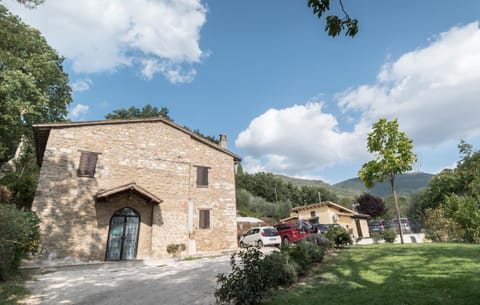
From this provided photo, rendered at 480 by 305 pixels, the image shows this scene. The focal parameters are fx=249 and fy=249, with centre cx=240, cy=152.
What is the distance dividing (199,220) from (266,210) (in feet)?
83.3

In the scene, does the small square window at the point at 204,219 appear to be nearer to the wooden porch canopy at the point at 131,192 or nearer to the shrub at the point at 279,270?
the wooden porch canopy at the point at 131,192

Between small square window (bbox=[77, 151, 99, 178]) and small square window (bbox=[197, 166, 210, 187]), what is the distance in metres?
5.72

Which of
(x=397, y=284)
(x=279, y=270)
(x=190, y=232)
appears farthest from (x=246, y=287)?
(x=190, y=232)

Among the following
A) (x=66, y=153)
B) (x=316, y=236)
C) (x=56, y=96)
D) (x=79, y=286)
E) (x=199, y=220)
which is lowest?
(x=79, y=286)

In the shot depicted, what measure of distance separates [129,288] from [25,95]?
19.8 meters

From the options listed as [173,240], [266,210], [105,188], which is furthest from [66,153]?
[266,210]

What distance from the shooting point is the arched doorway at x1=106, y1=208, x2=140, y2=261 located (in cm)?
1241

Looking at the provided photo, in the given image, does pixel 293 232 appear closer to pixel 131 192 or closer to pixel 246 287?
pixel 131 192

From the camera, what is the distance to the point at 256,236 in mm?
16219

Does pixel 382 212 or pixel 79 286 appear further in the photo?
pixel 382 212

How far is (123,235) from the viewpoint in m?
12.7

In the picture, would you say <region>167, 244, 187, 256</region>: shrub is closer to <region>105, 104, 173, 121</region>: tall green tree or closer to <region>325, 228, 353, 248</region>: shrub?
<region>325, 228, 353, 248</region>: shrub

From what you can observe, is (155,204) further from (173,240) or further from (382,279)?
(382,279)

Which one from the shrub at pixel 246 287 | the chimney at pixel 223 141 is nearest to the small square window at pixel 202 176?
the chimney at pixel 223 141
